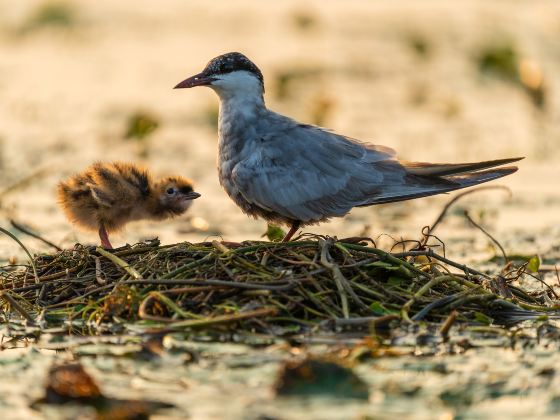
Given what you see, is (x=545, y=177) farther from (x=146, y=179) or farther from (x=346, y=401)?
(x=346, y=401)

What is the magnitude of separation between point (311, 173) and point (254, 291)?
151 cm

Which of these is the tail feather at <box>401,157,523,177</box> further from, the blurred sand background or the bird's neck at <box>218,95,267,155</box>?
the blurred sand background

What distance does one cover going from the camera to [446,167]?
7859 mm

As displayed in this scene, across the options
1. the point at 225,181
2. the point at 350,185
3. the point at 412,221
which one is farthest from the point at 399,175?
the point at 412,221

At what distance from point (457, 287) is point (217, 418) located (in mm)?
2228

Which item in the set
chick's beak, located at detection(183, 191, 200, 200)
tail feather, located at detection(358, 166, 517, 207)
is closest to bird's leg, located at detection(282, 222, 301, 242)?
tail feather, located at detection(358, 166, 517, 207)

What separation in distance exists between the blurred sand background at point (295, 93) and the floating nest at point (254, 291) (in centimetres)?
151

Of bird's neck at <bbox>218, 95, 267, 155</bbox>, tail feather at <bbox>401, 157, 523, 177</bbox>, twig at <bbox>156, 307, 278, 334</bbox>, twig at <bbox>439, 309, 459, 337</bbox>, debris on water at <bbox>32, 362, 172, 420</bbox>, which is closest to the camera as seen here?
debris on water at <bbox>32, 362, 172, 420</bbox>

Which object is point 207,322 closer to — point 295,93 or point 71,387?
point 71,387

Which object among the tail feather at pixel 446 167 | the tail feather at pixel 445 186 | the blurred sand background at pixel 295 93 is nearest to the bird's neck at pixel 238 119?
the blurred sand background at pixel 295 93

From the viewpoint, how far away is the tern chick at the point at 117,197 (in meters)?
8.27

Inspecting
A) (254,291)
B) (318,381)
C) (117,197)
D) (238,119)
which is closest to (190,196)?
(117,197)

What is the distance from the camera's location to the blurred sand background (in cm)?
1072

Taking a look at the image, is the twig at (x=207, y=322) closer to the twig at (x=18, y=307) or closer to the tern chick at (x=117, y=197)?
the twig at (x=18, y=307)
